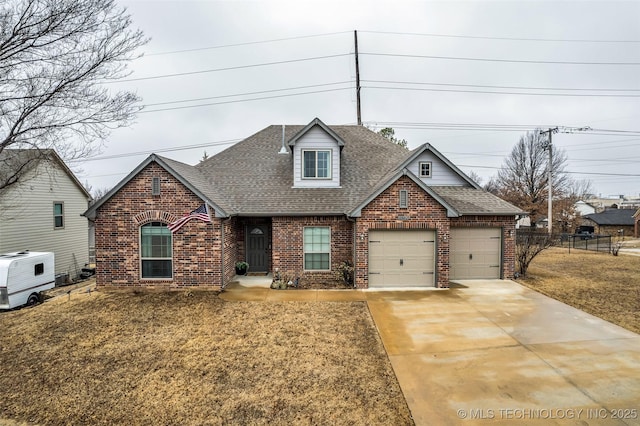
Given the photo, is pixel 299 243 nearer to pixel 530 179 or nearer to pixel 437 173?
pixel 437 173

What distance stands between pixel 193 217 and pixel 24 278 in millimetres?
7225

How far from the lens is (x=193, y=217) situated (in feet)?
37.1

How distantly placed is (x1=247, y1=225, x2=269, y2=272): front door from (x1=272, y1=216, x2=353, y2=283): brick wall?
1.27 meters

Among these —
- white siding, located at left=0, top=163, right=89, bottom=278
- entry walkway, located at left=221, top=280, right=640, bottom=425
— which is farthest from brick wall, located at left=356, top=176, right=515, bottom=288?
white siding, located at left=0, top=163, right=89, bottom=278

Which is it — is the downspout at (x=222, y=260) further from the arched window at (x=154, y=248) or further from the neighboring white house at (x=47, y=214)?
the neighboring white house at (x=47, y=214)

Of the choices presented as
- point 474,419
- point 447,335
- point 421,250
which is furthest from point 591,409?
point 421,250

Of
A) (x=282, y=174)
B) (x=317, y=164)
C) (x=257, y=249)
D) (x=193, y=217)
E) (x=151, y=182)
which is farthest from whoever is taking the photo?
(x=282, y=174)

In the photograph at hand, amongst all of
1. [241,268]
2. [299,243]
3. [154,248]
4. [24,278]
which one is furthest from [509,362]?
[24,278]

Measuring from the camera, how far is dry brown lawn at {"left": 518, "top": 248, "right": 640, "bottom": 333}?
942 centimetres

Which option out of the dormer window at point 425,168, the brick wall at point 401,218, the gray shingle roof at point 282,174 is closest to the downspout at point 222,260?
the gray shingle roof at point 282,174

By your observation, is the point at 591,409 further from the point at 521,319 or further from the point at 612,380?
the point at 521,319

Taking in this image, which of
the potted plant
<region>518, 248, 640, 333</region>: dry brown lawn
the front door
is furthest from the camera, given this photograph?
the front door

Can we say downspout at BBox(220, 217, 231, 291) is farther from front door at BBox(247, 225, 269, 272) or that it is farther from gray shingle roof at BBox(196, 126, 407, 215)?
front door at BBox(247, 225, 269, 272)

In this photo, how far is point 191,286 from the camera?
11.5m
